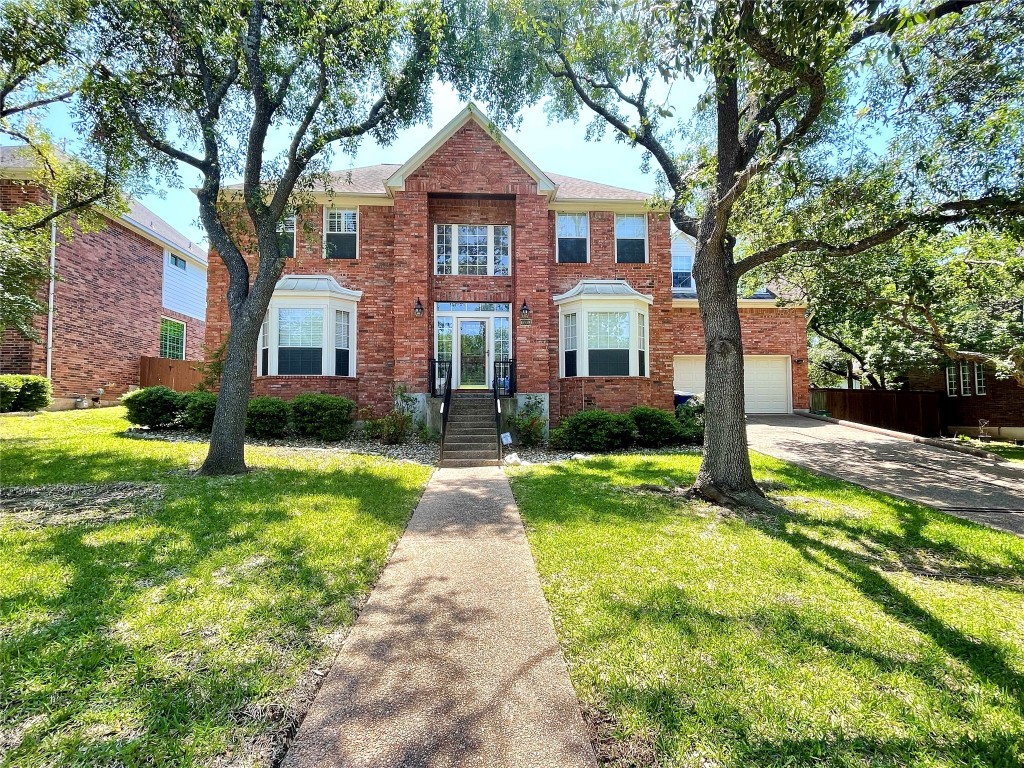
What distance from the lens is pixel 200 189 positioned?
27.3 ft

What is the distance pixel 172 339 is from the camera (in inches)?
782

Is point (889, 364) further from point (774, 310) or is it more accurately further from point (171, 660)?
point (171, 660)

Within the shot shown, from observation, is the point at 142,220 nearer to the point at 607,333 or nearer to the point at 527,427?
the point at 527,427

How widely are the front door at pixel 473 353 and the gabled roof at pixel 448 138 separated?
4.16 meters

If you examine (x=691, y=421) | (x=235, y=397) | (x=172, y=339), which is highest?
(x=172, y=339)

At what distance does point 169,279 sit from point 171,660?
21.9m

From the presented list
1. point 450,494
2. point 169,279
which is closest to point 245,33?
point 450,494

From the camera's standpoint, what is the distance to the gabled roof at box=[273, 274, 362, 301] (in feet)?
40.7

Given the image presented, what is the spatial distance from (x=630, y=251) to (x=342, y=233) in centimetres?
864

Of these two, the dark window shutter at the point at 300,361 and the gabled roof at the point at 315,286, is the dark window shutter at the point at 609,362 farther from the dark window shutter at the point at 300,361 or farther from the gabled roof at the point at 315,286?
the dark window shutter at the point at 300,361

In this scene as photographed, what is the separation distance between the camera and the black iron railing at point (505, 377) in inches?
504

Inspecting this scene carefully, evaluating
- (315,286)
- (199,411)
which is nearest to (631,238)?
(315,286)

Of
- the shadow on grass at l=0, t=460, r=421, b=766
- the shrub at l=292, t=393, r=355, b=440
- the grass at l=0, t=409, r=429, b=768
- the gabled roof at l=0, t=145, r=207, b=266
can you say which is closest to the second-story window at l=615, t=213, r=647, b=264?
the shrub at l=292, t=393, r=355, b=440

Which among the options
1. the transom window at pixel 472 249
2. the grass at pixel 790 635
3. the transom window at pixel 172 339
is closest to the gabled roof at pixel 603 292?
the transom window at pixel 472 249
